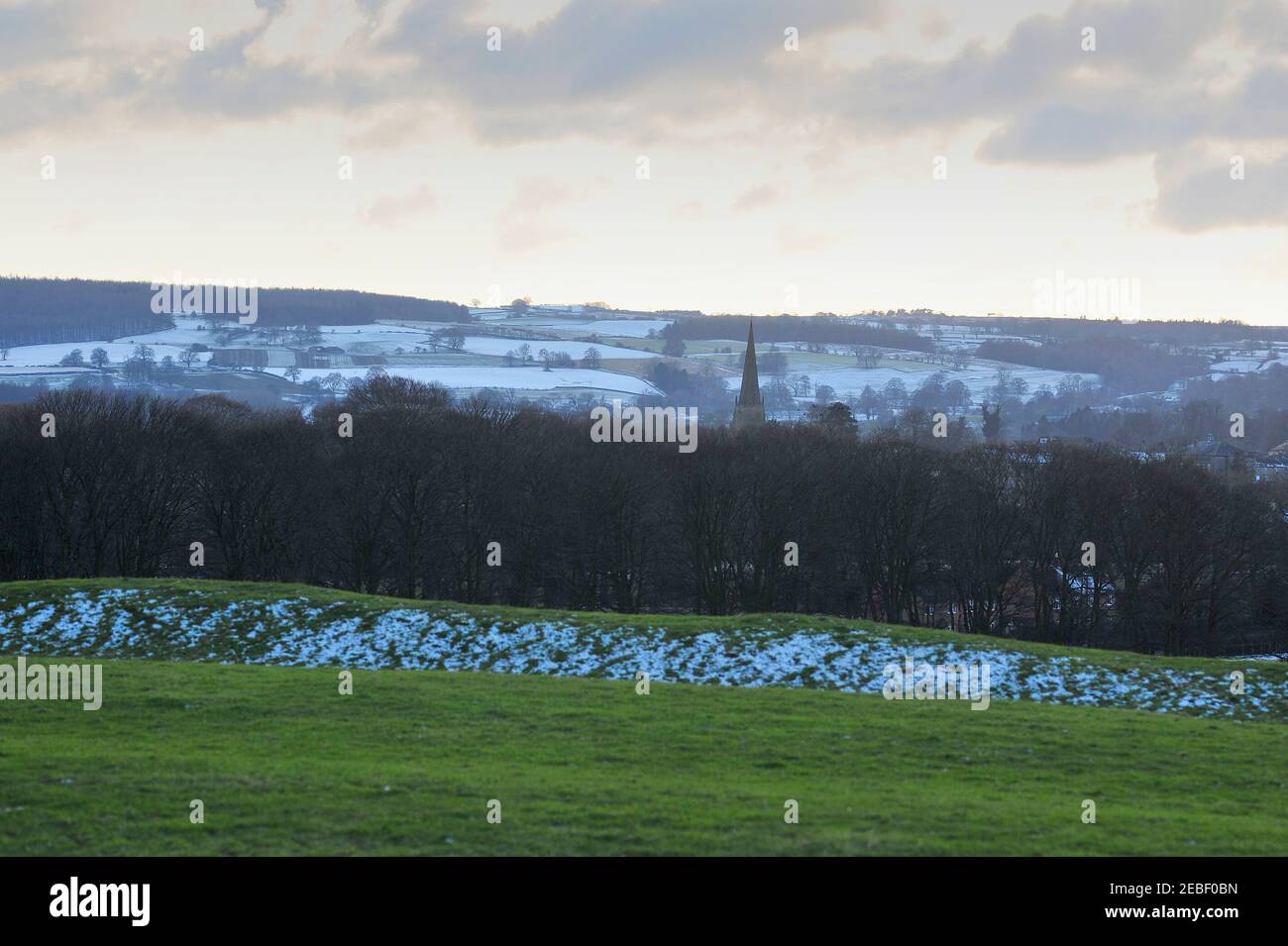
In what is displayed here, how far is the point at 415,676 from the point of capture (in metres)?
24.7

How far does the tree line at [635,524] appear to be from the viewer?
58281mm

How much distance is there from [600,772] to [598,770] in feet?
0.48

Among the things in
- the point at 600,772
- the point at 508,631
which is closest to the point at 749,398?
the point at 508,631

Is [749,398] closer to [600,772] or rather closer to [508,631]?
[508,631]

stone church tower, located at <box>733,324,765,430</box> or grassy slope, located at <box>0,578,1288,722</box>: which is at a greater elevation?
stone church tower, located at <box>733,324,765,430</box>

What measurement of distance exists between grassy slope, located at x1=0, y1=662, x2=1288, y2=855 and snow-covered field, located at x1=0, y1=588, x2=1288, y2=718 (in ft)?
11.5

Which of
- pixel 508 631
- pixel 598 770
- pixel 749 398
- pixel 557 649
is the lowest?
pixel 598 770

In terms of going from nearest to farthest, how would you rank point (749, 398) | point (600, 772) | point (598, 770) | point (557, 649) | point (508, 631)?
point (600, 772) → point (598, 770) → point (557, 649) → point (508, 631) → point (749, 398)

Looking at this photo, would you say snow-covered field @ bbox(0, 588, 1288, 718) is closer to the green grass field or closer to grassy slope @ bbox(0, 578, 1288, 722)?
grassy slope @ bbox(0, 578, 1288, 722)

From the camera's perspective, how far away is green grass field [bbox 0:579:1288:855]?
504 inches

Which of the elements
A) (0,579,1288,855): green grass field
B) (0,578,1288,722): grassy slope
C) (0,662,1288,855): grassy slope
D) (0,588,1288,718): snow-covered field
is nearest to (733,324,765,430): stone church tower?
(0,578,1288,722): grassy slope

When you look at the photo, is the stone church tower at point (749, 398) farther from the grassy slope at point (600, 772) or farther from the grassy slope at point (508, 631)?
the grassy slope at point (600, 772)

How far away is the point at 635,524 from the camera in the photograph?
202 ft

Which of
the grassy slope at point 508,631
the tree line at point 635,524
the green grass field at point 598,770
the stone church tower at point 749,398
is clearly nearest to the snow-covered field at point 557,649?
the grassy slope at point 508,631
